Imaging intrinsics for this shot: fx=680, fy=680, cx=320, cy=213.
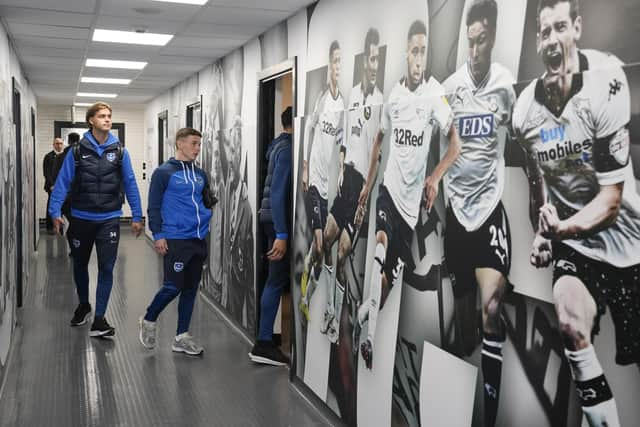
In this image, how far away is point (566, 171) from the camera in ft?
6.47

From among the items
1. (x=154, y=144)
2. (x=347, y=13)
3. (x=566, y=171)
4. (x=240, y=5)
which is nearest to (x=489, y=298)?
(x=566, y=171)

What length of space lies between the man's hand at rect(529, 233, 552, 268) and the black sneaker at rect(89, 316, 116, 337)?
418cm

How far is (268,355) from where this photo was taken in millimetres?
4832

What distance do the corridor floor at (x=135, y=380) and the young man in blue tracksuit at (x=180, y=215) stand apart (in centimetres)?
60

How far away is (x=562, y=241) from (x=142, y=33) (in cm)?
441

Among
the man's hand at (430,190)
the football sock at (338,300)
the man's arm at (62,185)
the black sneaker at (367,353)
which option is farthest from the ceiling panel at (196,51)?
the man's hand at (430,190)

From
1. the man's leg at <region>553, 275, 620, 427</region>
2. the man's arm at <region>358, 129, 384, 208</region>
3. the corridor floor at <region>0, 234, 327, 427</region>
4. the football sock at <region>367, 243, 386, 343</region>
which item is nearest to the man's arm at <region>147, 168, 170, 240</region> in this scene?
the corridor floor at <region>0, 234, 327, 427</region>

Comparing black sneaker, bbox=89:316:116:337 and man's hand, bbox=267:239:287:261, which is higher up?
man's hand, bbox=267:239:287:261

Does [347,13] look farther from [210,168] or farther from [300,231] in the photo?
[210,168]

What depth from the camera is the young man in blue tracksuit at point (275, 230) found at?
453 cm

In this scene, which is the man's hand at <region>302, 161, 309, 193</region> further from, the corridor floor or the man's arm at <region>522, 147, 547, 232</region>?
the man's arm at <region>522, 147, 547, 232</region>

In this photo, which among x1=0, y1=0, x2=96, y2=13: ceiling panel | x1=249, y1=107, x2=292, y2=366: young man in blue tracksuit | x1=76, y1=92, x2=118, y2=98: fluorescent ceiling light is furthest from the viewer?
x1=76, y1=92, x2=118, y2=98: fluorescent ceiling light

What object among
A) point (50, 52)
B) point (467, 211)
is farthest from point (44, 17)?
point (467, 211)

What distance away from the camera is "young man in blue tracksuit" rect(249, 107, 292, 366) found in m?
4.53
